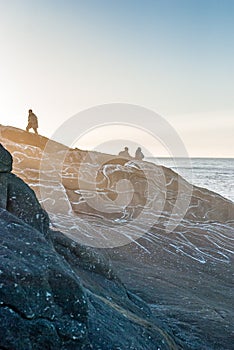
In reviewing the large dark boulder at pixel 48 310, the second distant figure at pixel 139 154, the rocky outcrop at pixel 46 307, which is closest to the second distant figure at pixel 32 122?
the second distant figure at pixel 139 154

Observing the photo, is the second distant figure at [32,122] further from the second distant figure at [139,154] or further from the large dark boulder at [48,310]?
the large dark boulder at [48,310]

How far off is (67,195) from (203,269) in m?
15.7

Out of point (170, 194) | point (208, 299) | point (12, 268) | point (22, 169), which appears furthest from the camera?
point (170, 194)

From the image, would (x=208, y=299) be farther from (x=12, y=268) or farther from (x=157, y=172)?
(x=157, y=172)

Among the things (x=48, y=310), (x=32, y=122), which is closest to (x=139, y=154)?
(x=32, y=122)

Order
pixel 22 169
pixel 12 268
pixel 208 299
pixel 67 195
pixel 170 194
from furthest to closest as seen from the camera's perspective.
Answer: pixel 170 194 < pixel 22 169 < pixel 67 195 < pixel 208 299 < pixel 12 268

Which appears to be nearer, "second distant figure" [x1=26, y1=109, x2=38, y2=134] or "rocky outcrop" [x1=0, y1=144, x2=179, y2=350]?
"rocky outcrop" [x1=0, y1=144, x2=179, y2=350]

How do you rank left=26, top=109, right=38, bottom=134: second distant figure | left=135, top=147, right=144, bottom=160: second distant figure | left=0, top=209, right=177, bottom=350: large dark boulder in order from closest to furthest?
1. left=0, top=209, right=177, bottom=350: large dark boulder
2. left=26, top=109, right=38, bottom=134: second distant figure
3. left=135, top=147, right=144, bottom=160: second distant figure

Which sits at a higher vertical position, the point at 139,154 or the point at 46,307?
the point at 139,154

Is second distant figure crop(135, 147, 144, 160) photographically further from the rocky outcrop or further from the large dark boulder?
the large dark boulder

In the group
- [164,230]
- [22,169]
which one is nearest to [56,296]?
[164,230]

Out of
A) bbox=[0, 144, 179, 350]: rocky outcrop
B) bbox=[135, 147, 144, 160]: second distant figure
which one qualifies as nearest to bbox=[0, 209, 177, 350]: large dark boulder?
bbox=[0, 144, 179, 350]: rocky outcrop

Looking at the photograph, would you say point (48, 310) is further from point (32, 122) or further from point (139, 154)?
point (139, 154)

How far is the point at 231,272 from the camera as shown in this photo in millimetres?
24578
